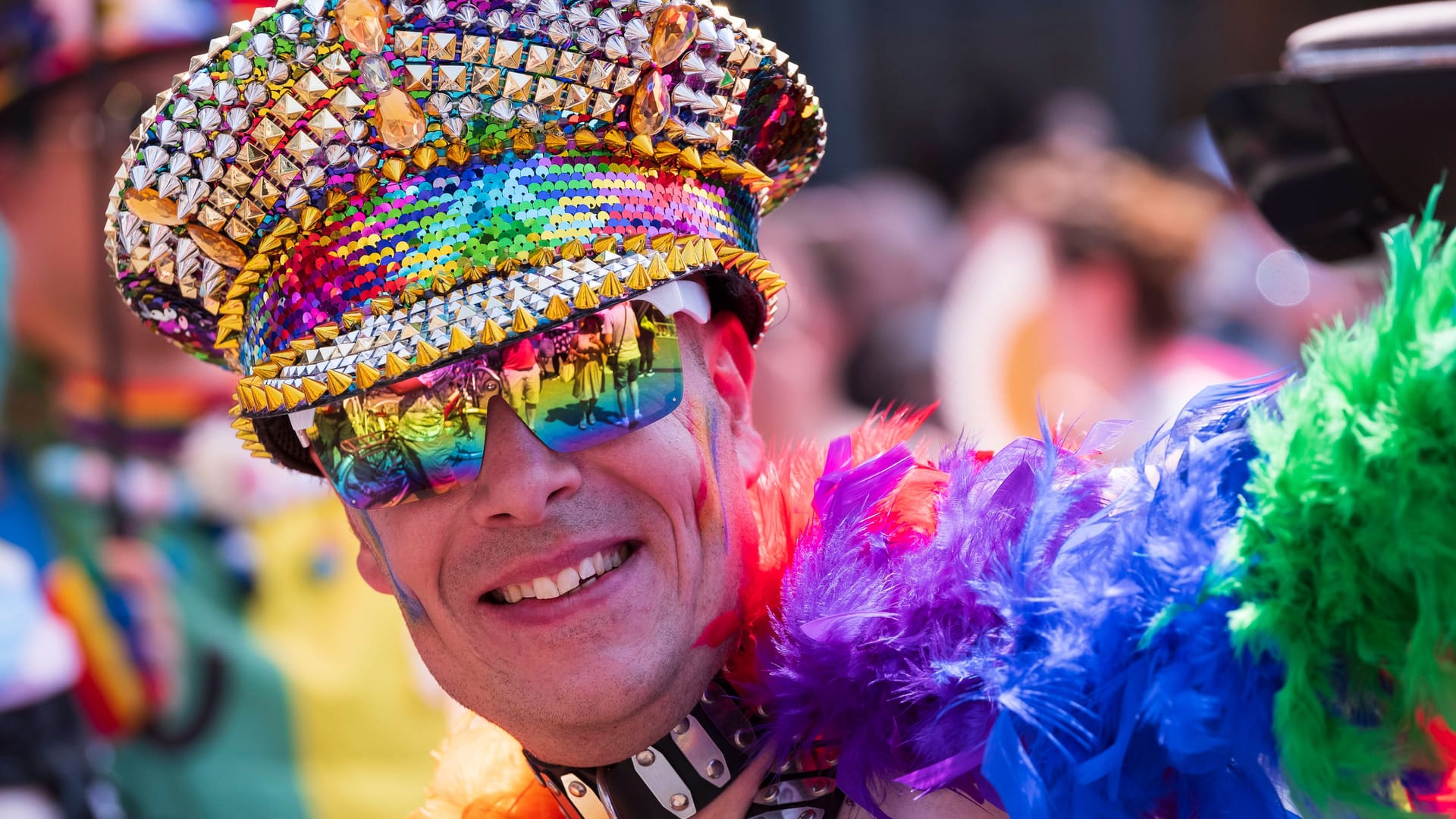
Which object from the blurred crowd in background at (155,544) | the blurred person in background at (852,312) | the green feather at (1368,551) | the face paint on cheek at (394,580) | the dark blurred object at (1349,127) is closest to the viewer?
the green feather at (1368,551)

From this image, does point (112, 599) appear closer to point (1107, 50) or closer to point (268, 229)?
point (268, 229)

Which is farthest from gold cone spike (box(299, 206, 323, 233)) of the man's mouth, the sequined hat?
the man's mouth

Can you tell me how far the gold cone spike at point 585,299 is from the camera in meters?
1.45

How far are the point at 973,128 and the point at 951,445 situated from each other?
6980 millimetres

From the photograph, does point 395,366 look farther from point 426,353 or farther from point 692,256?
point 692,256

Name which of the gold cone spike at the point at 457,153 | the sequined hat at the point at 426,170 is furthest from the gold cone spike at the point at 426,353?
the gold cone spike at the point at 457,153

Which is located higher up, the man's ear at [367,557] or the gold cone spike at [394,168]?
the gold cone spike at [394,168]

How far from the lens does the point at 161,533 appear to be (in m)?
3.06

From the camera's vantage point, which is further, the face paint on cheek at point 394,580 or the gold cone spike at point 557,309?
the face paint on cheek at point 394,580

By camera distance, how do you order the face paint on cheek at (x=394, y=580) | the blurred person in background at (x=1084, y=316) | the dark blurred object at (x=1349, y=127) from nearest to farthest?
the face paint on cheek at (x=394, y=580)
the dark blurred object at (x=1349, y=127)
the blurred person in background at (x=1084, y=316)

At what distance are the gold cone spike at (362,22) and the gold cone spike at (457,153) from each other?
0.42 ft

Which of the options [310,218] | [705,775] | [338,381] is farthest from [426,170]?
[705,775]

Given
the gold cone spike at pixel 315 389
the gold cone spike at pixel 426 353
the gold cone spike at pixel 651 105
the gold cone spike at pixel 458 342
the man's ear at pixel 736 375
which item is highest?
the gold cone spike at pixel 651 105

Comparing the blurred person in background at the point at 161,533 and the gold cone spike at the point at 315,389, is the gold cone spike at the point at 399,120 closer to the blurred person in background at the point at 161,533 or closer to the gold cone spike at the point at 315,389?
the gold cone spike at the point at 315,389
